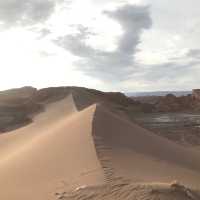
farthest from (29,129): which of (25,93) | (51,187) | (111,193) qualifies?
(25,93)

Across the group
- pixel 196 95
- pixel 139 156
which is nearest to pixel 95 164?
pixel 139 156

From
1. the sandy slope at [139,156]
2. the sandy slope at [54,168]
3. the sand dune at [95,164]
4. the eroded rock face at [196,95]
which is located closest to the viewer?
the sand dune at [95,164]

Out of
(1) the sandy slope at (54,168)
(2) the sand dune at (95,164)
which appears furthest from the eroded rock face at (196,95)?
(1) the sandy slope at (54,168)

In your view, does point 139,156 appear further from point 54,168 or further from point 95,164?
point 54,168

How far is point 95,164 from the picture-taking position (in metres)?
7.73

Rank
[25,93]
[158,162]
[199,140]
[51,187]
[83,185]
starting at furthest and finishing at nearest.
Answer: [25,93] < [199,140] < [158,162] < [51,187] < [83,185]

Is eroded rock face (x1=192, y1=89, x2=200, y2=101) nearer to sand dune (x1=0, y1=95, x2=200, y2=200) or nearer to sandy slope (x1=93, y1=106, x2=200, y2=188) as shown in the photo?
sandy slope (x1=93, y1=106, x2=200, y2=188)

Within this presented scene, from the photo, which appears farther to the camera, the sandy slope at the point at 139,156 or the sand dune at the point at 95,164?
the sandy slope at the point at 139,156

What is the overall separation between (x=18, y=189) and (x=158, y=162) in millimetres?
3611

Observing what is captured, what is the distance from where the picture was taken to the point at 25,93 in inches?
1528

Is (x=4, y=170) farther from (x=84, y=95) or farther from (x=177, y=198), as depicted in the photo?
(x=84, y=95)

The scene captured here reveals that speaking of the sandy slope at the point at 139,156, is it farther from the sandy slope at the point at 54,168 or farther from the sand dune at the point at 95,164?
the sandy slope at the point at 54,168

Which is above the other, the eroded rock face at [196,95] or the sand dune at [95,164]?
the eroded rock face at [196,95]

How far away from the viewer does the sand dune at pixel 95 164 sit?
6699mm
